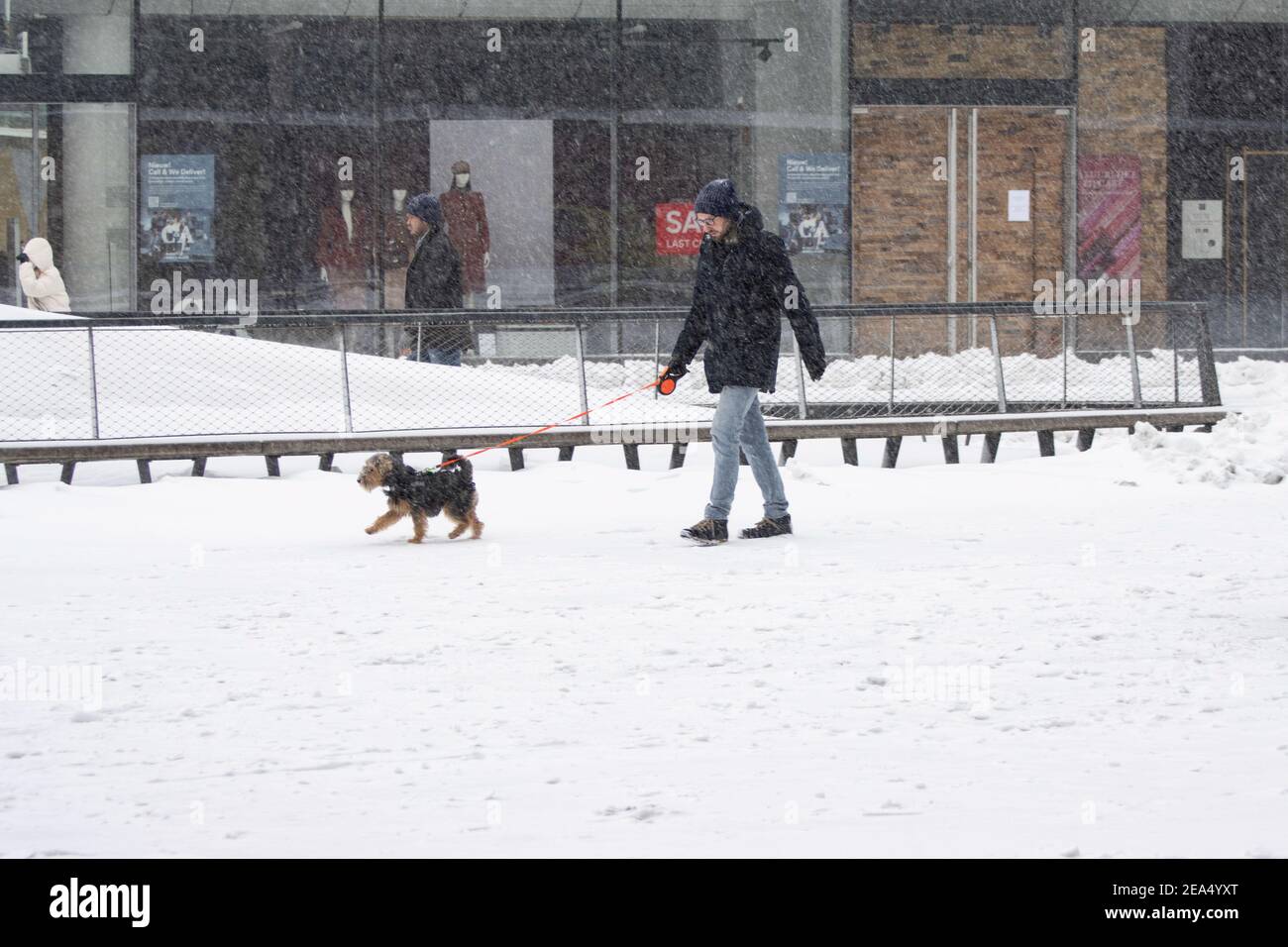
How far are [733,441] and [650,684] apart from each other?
11.7ft

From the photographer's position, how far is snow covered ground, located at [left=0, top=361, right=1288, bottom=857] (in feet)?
13.7

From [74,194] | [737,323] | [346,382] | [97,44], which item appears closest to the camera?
[737,323]

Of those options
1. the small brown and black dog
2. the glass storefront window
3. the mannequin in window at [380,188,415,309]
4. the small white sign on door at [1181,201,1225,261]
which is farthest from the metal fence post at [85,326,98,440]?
the small white sign on door at [1181,201,1225,261]

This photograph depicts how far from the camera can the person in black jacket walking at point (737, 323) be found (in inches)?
357

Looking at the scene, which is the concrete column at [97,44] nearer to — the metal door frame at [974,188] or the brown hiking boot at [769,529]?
the metal door frame at [974,188]

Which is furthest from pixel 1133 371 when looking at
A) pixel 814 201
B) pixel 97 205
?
pixel 97 205

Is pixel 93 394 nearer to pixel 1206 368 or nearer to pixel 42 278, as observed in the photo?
pixel 42 278

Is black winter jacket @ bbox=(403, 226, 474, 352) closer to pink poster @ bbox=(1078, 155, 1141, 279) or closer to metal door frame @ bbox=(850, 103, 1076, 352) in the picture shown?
metal door frame @ bbox=(850, 103, 1076, 352)

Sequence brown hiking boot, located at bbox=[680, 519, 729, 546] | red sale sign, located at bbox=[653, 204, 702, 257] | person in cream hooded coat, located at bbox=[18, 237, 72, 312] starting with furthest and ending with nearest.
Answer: red sale sign, located at bbox=[653, 204, 702, 257] → person in cream hooded coat, located at bbox=[18, 237, 72, 312] → brown hiking boot, located at bbox=[680, 519, 729, 546]

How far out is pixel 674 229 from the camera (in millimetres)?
19969

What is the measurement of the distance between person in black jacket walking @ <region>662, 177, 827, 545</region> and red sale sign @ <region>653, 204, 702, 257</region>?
10752 millimetres

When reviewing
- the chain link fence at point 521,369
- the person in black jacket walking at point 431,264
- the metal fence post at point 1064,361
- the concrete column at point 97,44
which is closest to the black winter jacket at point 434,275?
the person in black jacket walking at point 431,264
